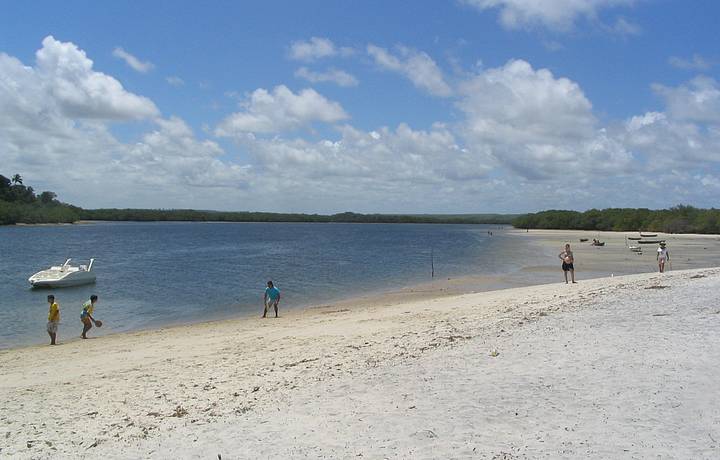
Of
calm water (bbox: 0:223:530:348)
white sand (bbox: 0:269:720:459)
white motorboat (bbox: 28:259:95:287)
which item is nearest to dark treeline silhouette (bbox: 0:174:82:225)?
calm water (bbox: 0:223:530:348)

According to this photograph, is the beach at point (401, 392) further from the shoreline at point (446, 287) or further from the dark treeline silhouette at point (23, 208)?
the dark treeline silhouette at point (23, 208)

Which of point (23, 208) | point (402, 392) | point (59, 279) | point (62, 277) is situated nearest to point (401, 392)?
point (402, 392)

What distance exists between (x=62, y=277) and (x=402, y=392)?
105 ft

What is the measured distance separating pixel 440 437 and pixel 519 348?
4.61 metres

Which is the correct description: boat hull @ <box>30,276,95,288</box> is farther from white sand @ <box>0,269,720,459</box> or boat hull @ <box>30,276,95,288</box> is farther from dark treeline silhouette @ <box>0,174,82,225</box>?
dark treeline silhouette @ <box>0,174,82,225</box>

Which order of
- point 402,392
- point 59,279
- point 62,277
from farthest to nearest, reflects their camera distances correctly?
point 62,277 < point 59,279 < point 402,392

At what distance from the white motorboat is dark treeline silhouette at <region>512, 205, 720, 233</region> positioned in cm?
11248

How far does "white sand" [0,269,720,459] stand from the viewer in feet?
22.4

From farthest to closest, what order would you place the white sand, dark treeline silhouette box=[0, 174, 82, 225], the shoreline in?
1. dark treeline silhouette box=[0, 174, 82, 225]
2. the shoreline
3. the white sand

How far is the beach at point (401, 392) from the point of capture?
22.4ft

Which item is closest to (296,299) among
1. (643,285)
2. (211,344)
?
(211,344)

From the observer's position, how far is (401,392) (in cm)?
869

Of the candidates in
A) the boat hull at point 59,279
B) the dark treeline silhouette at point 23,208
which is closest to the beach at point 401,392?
the boat hull at point 59,279

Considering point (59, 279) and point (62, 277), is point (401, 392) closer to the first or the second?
point (59, 279)
